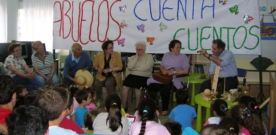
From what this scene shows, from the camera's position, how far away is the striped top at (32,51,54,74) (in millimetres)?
5262

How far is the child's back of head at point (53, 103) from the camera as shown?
2027 millimetres

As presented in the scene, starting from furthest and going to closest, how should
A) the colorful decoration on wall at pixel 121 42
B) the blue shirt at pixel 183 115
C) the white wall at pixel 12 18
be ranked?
the white wall at pixel 12 18
the colorful decoration on wall at pixel 121 42
the blue shirt at pixel 183 115

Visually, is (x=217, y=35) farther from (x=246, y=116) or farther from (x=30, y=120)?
(x=30, y=120)

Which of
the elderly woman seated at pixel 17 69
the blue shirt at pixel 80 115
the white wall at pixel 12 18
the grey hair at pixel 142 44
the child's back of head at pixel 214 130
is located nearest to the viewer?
the child's back of head at pixel 214 130

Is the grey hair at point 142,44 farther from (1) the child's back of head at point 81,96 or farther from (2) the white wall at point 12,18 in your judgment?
(2) the white wall at point 12,18

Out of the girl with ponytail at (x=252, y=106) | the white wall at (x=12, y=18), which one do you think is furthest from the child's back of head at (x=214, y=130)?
the white wall at (x=12, y=18)

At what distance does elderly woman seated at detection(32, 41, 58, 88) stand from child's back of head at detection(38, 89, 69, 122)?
3229 mm

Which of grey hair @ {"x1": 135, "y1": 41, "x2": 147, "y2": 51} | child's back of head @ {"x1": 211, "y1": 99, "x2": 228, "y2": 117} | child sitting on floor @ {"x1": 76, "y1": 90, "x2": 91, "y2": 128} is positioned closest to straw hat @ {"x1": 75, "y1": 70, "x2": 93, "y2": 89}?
grey hair @ {"x1": 135, "y1": 41, "x2": 147, "y2": 51}

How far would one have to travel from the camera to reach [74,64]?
211 inches

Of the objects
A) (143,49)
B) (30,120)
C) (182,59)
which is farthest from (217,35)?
(30,120)

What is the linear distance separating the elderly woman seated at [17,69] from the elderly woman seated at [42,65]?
14 cm

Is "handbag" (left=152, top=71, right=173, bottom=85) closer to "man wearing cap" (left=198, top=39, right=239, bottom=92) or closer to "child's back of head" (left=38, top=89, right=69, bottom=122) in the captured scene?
"man wearing cap" (left=198, top=39, right=239, bottom=92)

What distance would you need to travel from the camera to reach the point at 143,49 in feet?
17.0

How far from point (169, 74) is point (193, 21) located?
0.90 metres
